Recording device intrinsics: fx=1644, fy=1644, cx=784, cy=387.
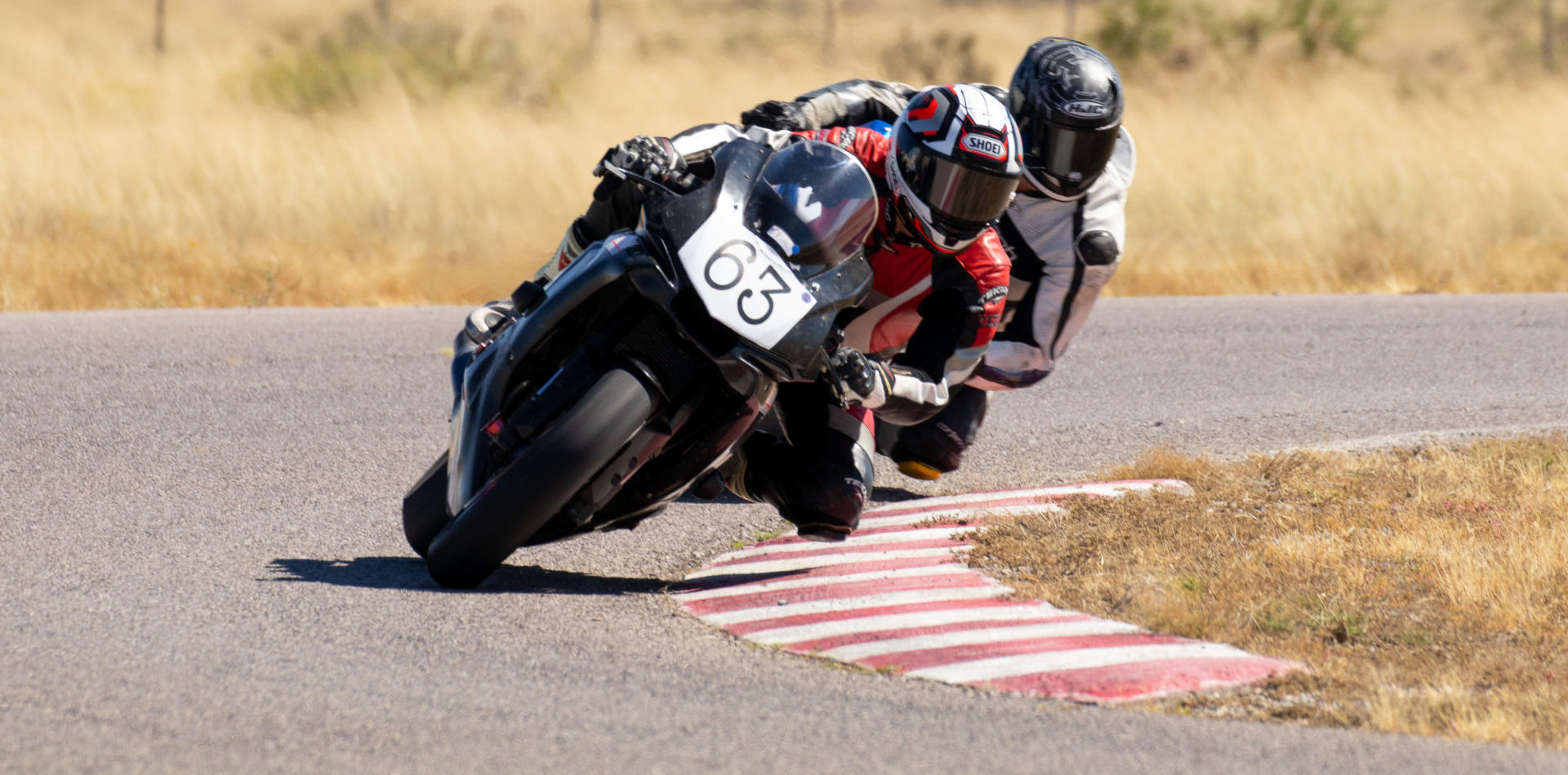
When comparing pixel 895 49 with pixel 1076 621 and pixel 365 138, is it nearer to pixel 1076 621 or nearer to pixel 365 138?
pixel 365 138

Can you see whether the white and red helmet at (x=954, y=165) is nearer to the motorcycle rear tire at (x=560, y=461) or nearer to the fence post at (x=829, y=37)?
the motorcycle rear tire at (x=560, y=461)

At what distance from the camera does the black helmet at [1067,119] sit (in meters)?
6.01

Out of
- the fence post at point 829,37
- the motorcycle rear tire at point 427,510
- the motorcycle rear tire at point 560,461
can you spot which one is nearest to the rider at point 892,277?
the motorcycle rear tire at point 427,510

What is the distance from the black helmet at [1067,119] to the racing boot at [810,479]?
4.69ft

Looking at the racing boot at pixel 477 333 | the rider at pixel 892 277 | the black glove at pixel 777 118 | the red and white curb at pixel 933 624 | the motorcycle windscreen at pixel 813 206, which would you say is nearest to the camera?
the red and white curb at pixel 933 624

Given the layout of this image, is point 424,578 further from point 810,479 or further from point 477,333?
point 810,479

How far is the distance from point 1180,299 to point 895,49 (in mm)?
14456

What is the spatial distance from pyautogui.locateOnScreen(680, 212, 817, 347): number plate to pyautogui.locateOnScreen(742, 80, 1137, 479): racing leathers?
1.85 m

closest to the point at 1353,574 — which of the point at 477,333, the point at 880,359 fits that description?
the point at 880,359

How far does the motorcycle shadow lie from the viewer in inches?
192

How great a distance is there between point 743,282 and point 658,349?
1.00 feet

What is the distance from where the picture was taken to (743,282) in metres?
4.39

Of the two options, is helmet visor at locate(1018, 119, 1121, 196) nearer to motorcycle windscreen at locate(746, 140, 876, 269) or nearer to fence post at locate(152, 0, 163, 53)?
motorcycle windscreen at locate(746, 140, 876, 269)

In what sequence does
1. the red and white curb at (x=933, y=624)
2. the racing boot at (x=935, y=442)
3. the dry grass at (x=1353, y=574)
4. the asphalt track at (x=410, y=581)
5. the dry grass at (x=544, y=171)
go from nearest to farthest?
the asphalt track at (x=410, y=581) → the dry grass at (x=1353, y=574) → the red and white curb at (x=933, y=624) → the racing boot at (x=935, y=442) → the dry grass at (x=544, y=171)
